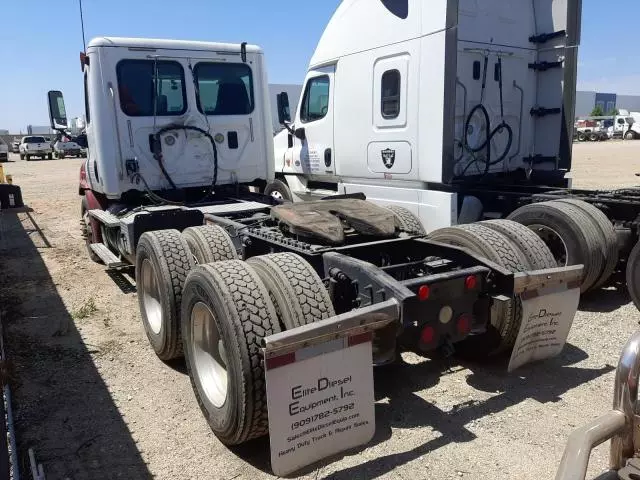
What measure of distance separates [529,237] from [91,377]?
3.56m

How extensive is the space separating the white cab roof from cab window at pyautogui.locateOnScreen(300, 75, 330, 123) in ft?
4.68

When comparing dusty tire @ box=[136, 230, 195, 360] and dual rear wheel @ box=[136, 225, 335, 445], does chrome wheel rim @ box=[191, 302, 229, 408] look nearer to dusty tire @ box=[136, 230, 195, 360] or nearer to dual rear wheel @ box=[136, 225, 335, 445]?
dual rear wheel @ box=[136, 225, 335, 445]

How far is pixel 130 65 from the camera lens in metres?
6.54

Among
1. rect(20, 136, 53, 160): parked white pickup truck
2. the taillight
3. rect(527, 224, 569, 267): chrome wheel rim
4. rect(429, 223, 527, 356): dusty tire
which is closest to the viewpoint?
the taillight

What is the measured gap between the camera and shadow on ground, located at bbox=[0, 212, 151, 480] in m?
3.17

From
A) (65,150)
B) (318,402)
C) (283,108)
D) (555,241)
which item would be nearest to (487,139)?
(555,241)

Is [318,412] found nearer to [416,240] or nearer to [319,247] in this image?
[319,247]

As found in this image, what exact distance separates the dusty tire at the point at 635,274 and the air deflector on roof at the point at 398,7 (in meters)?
3.67

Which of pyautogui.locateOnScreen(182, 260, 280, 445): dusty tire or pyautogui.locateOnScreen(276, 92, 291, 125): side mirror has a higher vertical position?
pyautogui.locateOnScreen(276, 92, 291, 125): side mirror

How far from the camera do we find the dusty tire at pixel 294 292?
311cm

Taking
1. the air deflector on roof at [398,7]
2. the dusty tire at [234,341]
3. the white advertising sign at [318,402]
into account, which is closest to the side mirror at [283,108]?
the air deflector on roof at [398,7]

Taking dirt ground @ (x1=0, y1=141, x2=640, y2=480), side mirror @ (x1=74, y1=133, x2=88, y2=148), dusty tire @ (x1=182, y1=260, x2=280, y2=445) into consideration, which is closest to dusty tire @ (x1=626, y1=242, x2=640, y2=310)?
dirt ground @ (x1=0, y1=141, x2=640, y2=480)

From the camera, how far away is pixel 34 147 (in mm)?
40875

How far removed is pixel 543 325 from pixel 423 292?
1053 millimetres
